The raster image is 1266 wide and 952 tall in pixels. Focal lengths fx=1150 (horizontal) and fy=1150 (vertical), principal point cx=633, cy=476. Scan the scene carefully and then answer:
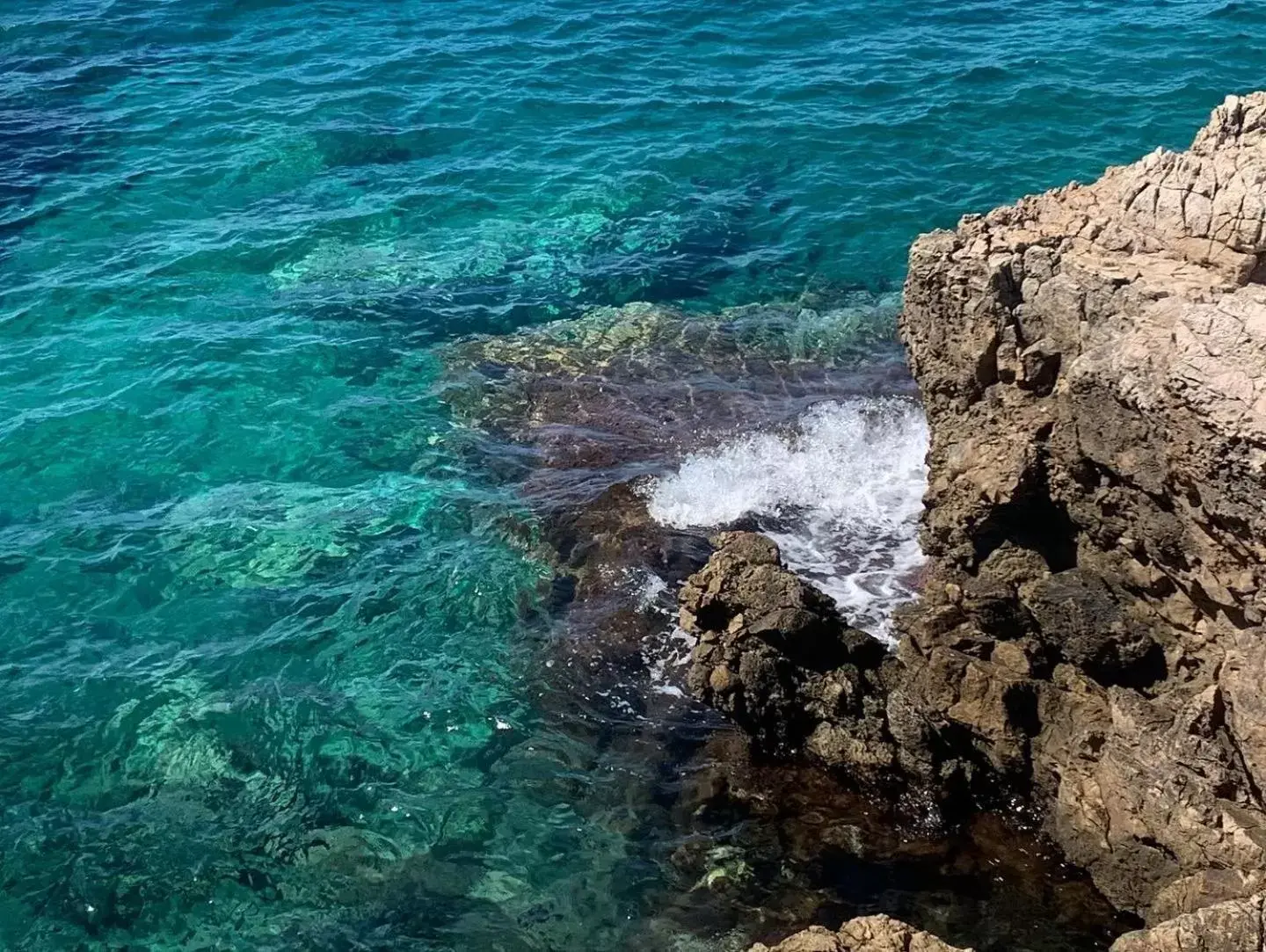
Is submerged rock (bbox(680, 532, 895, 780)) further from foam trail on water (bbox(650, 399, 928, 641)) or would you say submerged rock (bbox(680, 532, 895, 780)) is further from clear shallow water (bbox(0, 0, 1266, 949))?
foam trail on water (bbox(650, 399, 928, 641))

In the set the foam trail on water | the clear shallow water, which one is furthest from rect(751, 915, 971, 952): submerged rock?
the foam trail on water

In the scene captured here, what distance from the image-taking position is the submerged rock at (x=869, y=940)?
26.8 ft

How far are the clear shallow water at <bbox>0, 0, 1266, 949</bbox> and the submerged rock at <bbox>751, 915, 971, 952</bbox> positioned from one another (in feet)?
12.1

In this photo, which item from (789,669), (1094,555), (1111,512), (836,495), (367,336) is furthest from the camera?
(367,336)

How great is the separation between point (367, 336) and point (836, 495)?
10.4 meters

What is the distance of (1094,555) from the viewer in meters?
11.1

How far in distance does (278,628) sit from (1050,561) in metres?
10.2

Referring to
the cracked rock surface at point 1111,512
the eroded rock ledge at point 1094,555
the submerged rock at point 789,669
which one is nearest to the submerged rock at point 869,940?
the eroded rock ledge at point 1094,555

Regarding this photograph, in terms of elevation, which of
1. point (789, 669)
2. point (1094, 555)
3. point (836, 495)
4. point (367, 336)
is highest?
point (1094, 555)

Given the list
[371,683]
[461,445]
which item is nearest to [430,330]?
[461,445]

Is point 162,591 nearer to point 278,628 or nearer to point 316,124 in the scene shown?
point 278,628

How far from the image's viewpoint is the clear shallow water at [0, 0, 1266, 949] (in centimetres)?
1284

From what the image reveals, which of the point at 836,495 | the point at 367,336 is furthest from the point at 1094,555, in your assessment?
the point at 367,336

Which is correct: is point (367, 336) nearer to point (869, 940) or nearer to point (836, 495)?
point (836, 495)
